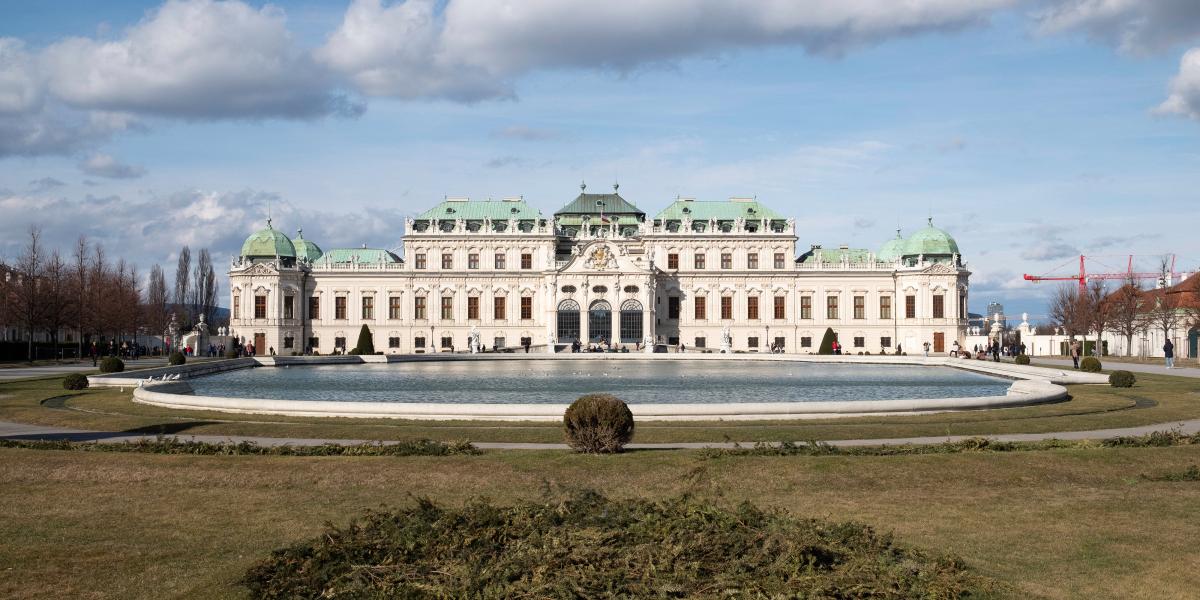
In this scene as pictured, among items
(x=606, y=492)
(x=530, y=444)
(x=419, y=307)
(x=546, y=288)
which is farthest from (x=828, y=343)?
(x=606, y=492)

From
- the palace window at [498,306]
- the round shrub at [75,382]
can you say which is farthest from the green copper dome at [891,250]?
the round shrub at [75,382]

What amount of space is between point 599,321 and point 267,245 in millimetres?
34185

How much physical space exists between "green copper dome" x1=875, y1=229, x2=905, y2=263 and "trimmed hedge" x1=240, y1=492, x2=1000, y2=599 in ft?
316

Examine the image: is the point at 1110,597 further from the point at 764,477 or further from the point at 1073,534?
the point at 764,477

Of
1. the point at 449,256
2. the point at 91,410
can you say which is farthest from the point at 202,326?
the point at 91,410

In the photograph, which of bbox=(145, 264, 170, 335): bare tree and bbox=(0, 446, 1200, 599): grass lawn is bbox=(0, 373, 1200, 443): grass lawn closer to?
bbox=(0, 446, 1200, 599): grass lawn

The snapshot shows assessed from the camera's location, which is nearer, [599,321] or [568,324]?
[599,321]

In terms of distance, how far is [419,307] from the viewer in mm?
103812

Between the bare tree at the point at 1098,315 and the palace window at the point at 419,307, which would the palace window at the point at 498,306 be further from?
the bare tree at the point at 1098,315

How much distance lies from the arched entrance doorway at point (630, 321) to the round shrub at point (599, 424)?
77079 mm

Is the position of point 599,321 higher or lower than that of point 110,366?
higher

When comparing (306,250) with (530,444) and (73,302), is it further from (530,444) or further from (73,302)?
(530,444)

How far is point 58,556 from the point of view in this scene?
46.0 feet

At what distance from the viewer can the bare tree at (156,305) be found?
11468cm
